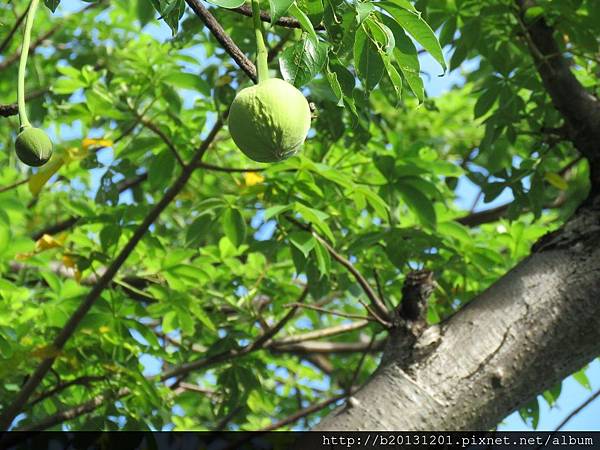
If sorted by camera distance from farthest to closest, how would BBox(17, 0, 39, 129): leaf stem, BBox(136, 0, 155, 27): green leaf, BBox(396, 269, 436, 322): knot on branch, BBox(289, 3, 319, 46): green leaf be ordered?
BBox(136, 0, 155, 27): green leaf
BBox(396, 269, 436, 322): knot on branch
BBox(289, 3, 319, 46): green leaf
BBox(17, 0, 39, 129): leaf stem

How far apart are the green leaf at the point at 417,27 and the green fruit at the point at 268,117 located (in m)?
0.33

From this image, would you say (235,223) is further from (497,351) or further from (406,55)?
(406,55)

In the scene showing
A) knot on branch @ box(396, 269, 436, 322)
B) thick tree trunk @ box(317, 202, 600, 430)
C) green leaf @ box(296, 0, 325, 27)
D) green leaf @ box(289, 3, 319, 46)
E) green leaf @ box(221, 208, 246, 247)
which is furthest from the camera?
green leaf @ box(221, 208, 246, 247)

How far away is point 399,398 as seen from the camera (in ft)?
7.02

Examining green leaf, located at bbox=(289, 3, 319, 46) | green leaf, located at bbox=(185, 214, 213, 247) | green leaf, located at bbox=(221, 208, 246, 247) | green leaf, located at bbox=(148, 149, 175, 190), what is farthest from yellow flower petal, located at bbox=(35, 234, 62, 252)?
green leaf, located at bbox=(289, 3, 319, 46)

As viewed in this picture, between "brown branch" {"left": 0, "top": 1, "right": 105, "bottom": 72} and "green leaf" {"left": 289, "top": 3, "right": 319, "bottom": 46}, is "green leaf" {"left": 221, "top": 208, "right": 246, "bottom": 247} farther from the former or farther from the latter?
"brown branch" {"left": 0, "top": 1, "right": 105, "bottom": 72}

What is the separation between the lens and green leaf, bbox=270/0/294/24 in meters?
1.35

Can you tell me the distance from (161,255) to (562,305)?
4.59 feet

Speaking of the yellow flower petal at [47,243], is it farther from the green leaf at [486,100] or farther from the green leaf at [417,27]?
the green leaf at [417,27]

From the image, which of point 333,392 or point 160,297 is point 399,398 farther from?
point 333,392

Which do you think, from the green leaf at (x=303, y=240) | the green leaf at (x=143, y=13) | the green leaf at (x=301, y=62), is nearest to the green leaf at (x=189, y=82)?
the green leaf at (x=143, y=13)

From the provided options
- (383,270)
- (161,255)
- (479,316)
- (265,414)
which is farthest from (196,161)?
(265,414)

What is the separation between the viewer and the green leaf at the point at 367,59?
5.16 feet

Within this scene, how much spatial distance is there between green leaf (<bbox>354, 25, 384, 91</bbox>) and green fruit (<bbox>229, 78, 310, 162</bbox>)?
238 mm
